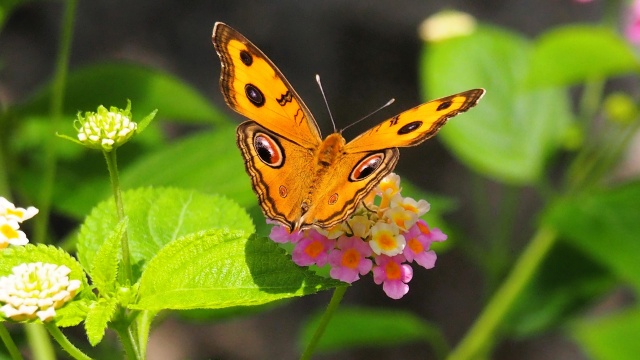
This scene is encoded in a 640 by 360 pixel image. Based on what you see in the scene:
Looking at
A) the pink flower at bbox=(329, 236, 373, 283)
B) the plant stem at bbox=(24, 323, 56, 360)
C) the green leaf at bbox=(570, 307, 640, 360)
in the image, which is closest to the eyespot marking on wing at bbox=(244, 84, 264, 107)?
the pink flower at bbox=(329, 236, 373, 283)

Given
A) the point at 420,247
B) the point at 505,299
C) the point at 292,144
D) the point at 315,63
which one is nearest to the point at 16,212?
the point at 292,144

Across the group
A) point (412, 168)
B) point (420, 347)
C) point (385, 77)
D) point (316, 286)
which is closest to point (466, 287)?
point (420, 347)

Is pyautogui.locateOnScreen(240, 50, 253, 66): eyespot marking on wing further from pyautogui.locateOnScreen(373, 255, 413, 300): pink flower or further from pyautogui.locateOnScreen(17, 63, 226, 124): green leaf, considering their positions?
pyautogui.locateOnScreen(17, 63, 226, 124): green leaf

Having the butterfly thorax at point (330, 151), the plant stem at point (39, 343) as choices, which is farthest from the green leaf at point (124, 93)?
the butterfly thorax at point (330, 151)

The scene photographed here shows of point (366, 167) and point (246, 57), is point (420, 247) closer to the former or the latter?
point (366, 167)

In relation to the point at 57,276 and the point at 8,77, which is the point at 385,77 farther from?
the point at 57,276
